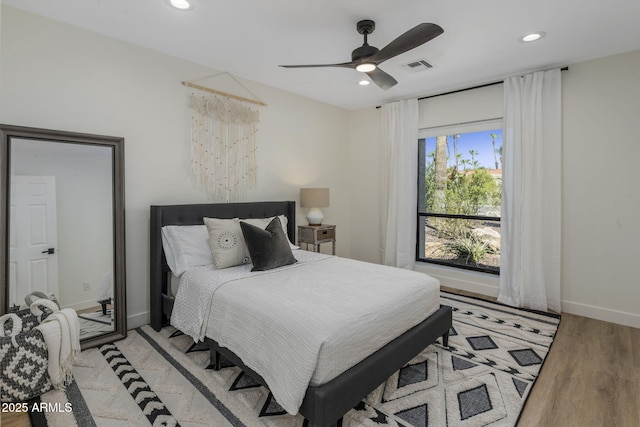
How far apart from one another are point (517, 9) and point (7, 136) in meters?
3.75

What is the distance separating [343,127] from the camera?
5.15 meters

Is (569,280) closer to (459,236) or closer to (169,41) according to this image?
(459,236)

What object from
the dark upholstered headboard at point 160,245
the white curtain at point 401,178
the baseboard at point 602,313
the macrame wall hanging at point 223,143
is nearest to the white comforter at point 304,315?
the dark upholstered headboard at point 160,245

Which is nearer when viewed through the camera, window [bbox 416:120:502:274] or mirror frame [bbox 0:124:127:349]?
mirror frame [bbox 0:124:127:349]

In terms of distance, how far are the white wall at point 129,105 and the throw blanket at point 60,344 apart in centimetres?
75

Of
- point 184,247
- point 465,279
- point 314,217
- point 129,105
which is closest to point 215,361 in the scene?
point 184,247

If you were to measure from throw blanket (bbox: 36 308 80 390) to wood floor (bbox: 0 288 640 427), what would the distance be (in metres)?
0.25

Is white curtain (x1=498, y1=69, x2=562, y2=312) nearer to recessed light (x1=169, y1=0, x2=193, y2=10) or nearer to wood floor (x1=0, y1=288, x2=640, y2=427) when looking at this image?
wood floor (x1=0, y1=288, x2=640, y2=427)

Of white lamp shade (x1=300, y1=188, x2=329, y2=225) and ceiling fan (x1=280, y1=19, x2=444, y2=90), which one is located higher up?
ceiling fan (x1=280, y1=19, x2=444, y2=90)

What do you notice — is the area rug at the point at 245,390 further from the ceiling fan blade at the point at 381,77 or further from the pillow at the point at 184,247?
the ceiling fan blade at the point at 381,77

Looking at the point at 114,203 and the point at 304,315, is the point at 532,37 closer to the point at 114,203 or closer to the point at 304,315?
the point at 304,315

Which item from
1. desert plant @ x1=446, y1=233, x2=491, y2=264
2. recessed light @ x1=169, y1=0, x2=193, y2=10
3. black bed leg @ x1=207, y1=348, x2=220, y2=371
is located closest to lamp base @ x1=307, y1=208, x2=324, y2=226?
desert plant @ x1=446, y1=233, x2=491, y2=264

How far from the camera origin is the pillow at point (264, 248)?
2.73 meters

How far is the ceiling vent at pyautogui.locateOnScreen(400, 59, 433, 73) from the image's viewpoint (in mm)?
3273
